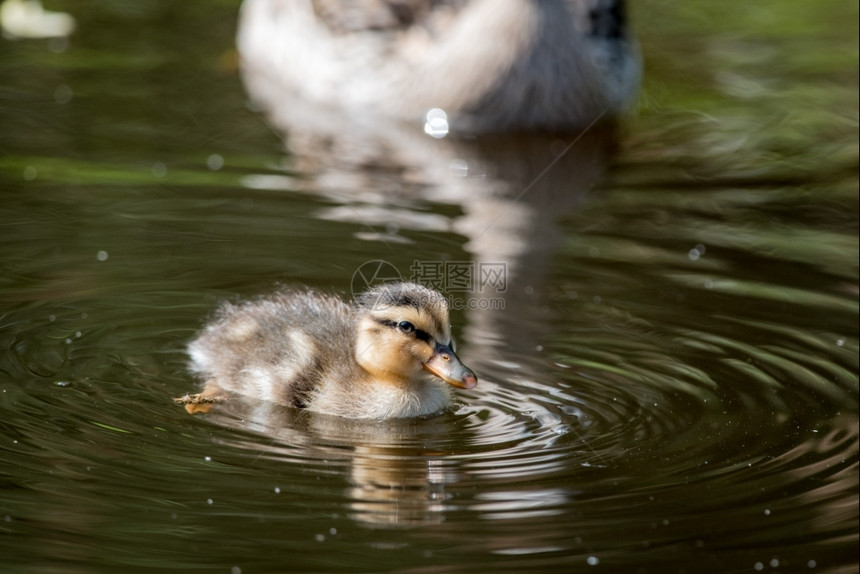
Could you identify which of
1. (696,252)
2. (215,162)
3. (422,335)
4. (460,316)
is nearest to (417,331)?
(422,335)

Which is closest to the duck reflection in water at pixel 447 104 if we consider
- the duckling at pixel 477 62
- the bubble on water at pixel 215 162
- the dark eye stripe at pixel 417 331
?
the duckling at pixel 477 62

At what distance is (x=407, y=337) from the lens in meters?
5.36

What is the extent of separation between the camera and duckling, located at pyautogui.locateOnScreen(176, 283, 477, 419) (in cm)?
532

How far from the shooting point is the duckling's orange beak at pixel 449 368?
17.1 feet

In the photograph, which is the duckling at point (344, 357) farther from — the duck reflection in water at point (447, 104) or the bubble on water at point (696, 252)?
the bubble on water at point (696, 252)

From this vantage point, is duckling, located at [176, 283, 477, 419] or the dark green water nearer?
the dark green water

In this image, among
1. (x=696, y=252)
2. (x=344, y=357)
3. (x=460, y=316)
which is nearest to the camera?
(x=344, y=357)

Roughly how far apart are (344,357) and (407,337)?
12.9 inches

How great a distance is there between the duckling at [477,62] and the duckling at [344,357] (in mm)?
3881

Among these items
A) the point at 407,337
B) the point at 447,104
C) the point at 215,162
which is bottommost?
the point at 407,337

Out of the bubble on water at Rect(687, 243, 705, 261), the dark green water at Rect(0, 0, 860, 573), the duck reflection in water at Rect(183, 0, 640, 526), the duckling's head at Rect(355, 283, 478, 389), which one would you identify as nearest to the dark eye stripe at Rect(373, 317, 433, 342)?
the duckling's head at Rect(355, 283, 478, 389)

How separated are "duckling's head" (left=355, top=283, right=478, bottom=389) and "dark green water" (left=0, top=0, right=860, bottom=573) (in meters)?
0.23

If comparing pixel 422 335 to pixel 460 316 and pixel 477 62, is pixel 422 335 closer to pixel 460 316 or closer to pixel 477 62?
pixel 460 316

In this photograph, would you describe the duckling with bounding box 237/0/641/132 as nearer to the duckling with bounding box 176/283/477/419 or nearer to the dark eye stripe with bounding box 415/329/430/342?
the duckling with bounding box 176/283/477/419
